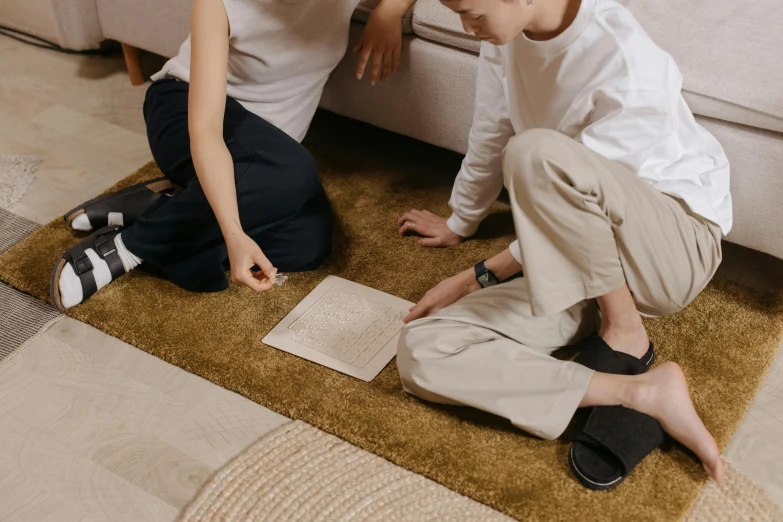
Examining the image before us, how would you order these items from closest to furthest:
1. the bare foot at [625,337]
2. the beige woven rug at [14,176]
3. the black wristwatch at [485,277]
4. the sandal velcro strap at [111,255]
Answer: the bare foot at [625,337], the black wristwatch at [485,277], the sandal velcro strap at [111,255], the beige woven rug at [14,176]

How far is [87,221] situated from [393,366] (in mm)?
648

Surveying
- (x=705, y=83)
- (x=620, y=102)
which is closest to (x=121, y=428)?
(x=620, y=102)

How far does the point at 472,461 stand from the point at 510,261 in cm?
33

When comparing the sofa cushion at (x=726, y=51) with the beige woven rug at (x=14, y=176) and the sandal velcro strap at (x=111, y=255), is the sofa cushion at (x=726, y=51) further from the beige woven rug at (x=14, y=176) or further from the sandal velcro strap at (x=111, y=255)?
the beige woven rug at (x=14, y=176)

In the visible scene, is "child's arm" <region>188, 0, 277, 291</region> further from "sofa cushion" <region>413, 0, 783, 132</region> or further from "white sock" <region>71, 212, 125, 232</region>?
"sofa cushion" <region>413, 0, 783, 132</region>

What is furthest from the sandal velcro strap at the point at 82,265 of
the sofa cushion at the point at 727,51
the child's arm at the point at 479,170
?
the sofa cushion at the point at 727,51

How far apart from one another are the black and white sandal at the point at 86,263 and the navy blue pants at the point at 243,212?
1.3 inches

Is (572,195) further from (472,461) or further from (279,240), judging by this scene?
(279,240)

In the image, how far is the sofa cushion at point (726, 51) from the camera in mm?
1186

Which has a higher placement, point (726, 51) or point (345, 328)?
point (726, 51)

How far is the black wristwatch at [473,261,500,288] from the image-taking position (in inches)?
49.0

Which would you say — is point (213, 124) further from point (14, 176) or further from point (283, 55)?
point (14, 176)

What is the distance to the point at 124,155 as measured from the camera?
1726 millimetres

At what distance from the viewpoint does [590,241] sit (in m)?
0.99
